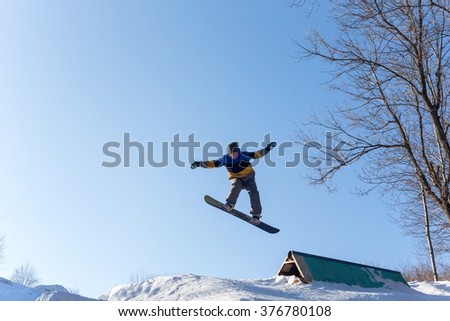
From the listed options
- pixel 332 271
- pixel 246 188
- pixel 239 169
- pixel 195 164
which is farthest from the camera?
pixel 332 271

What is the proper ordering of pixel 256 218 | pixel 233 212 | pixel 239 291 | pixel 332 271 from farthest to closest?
pixel 332 271, pixel 233 212, pixel 256 218, pixel 239 291

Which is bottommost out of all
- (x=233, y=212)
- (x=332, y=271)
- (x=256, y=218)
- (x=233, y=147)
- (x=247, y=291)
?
(x=247, y=291)

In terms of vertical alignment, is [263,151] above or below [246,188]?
above

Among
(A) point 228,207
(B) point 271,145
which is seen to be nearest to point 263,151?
(B) point 271,145

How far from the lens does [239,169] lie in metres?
10.1

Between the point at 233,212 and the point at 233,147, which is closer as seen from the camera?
the point at 233,147

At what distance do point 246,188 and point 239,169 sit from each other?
476 mm

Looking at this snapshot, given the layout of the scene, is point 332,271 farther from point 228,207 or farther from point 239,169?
point 239,169
